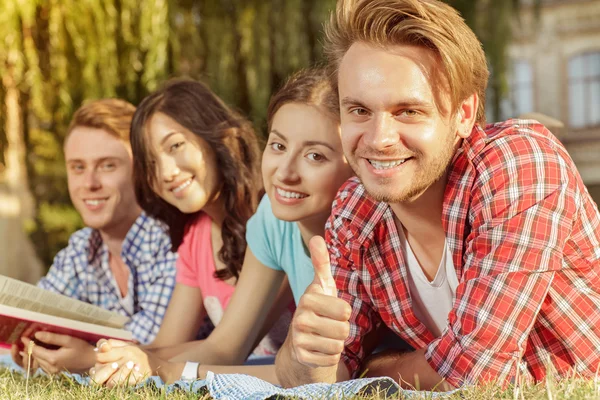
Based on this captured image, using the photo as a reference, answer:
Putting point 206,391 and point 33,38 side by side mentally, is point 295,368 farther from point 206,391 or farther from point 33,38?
point 33,38

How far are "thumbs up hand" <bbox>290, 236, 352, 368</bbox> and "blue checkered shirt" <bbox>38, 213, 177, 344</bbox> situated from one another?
1.41m

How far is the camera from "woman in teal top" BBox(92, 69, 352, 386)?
2369 millimetres

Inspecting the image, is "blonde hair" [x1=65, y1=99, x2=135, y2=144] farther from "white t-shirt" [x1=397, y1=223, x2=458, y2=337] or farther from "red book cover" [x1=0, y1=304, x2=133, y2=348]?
"white t-shirt" [x1=397, y1=223, x2=458, y2=337]

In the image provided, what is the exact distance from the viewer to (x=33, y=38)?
272 inches

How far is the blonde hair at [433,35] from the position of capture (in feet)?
6.42

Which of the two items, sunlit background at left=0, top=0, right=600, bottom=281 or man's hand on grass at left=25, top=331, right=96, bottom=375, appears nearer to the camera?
man's hand on grass at left=25, top=331, right=96, bottom=375

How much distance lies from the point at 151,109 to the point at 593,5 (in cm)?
1213

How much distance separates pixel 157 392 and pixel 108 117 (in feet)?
5.58

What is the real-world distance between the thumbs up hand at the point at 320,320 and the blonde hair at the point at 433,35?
539 millimetres

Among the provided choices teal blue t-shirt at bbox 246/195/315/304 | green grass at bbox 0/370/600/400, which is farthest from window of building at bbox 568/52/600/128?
green grass at bbox 0/370/600/400

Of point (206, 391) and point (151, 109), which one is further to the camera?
point (151, 109)

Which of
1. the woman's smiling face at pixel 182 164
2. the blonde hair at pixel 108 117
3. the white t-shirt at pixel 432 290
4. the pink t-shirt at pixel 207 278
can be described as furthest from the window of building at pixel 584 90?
the white t-shirt at pixel 432 290

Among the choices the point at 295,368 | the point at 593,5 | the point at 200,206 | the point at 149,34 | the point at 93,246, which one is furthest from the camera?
the point at 593,5

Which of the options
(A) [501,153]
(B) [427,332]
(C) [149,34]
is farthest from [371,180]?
(C) [149,34]
